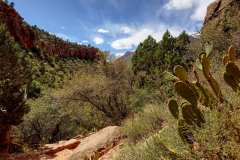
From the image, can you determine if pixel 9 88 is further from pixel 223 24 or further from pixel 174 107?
pixel 174 107

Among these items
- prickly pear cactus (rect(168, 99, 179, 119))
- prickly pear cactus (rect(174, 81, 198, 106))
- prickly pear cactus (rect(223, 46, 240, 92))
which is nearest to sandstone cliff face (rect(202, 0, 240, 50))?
prickly pear cactus (rect(223, 46, 240, 92))

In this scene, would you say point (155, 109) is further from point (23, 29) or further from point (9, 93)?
point (23, 29)

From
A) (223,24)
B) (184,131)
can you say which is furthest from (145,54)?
(184,131)

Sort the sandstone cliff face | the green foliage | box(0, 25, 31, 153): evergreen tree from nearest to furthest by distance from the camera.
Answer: box(0, 25, 31, 153): evergreen tree, the sandstone cliff face, the green foliage

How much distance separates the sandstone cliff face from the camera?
53.0 feet

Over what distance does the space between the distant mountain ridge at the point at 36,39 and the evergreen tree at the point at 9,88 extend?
3997 cm

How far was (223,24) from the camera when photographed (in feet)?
62.2

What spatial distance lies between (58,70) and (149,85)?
1323 inches

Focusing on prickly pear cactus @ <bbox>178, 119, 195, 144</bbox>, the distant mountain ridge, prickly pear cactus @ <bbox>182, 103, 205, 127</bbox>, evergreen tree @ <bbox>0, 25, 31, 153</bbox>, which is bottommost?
prickly pear cactus @ <bbox>178, 119, 195, 144</bbox>

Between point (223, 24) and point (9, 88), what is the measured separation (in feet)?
34.1

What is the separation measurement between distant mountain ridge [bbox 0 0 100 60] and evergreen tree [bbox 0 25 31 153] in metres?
40.0

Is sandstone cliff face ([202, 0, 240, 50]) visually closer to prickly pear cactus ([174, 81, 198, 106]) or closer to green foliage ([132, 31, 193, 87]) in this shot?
green foliage ([132, 31, 193, 87])

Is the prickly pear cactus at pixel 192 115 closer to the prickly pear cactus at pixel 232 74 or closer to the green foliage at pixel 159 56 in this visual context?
the prickly pear cactus at pixel 232 74

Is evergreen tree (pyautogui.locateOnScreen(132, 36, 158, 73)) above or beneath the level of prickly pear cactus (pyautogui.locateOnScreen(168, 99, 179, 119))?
above
